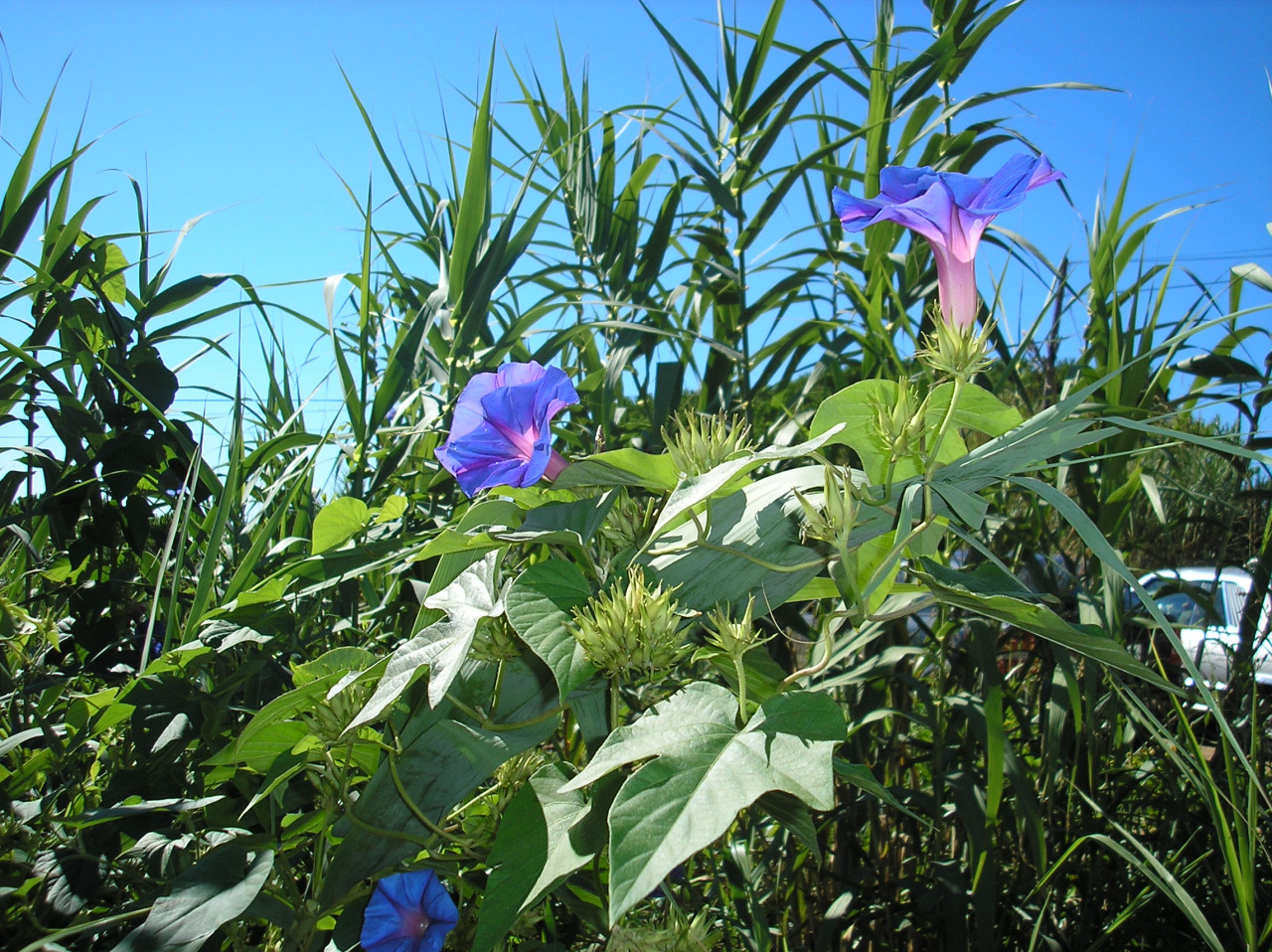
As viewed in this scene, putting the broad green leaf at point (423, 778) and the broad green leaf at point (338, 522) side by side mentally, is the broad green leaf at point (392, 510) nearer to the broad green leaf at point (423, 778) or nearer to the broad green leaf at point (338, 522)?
the broad green leaf at point (338, 522)

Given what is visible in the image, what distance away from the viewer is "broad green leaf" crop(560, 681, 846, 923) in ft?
0.98

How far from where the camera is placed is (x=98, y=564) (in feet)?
2.89

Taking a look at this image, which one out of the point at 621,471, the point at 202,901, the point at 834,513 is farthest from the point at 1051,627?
the point at 202,901

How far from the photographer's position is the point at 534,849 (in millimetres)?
402

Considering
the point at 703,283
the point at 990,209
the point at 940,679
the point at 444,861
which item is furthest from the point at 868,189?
the point at 444,861

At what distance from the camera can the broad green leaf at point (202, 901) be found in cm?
43

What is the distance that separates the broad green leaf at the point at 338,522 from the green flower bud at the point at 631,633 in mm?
293

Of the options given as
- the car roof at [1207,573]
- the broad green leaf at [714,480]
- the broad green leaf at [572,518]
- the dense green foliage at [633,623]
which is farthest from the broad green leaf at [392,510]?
the car roof at [1207,573]

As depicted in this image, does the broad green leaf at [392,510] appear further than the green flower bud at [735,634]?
Yes

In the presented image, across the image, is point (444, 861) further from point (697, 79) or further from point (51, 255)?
point (697, 79)

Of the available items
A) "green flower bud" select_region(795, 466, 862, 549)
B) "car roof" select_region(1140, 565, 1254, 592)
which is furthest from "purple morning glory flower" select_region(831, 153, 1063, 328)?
"car roof" select_region(1140, 565, 1254, 592)

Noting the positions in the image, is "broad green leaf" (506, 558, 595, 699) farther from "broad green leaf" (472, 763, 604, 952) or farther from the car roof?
the car roof

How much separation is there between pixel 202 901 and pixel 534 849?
0.20m

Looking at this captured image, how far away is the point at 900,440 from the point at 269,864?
43 centimetres
